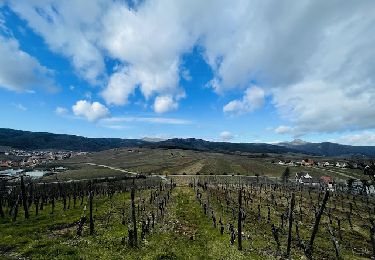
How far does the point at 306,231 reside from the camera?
64.8 m

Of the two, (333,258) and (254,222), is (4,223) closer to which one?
(254,222)

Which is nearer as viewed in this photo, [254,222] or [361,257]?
[361,257]

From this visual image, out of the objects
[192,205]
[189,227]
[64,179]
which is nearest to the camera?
[189,227]

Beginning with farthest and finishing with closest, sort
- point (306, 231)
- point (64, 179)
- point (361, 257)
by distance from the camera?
point (64, 179) < point (306, 231) < point (361, 257)

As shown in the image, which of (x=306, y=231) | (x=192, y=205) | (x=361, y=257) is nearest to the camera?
(x=361, y=257)

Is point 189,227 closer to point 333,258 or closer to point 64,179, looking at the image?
point 333,258

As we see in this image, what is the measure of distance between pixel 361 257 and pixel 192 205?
1833 inches

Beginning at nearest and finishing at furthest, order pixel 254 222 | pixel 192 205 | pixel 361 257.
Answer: pixel 361 257, pixel 254 222, pixel 192 205

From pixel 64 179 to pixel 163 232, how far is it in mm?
157531

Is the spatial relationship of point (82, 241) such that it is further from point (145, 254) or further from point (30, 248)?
point (145, 254)

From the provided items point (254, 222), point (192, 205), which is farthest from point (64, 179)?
point (254, 222)

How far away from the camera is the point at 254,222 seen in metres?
70.2

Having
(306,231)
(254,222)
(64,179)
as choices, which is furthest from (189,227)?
(64,179)

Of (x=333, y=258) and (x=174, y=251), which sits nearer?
(x=174, y=251)
